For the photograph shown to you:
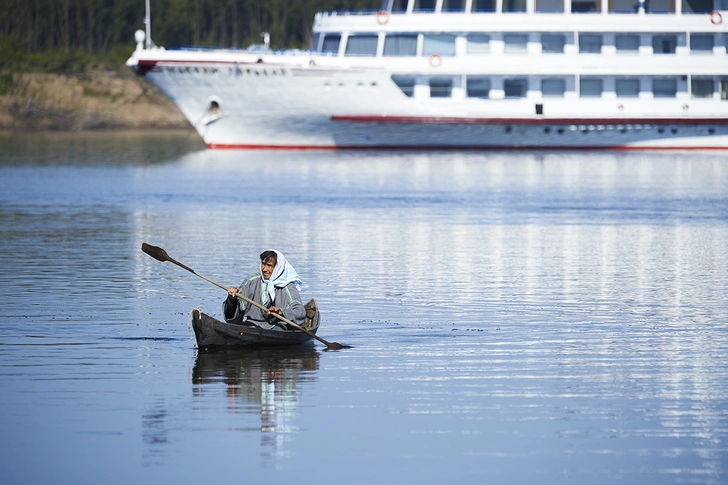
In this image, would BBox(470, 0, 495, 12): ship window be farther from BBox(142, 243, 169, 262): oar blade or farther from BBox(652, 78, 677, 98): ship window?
BBox(142, 243, 169, 262): oar blade

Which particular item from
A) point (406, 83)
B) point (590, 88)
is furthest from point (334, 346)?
point (590, 88)

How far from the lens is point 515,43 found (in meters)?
55.9

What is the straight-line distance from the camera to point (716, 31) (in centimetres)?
5659

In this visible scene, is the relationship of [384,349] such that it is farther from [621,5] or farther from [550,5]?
[621,5]

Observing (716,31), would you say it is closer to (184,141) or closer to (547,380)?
(184,141)

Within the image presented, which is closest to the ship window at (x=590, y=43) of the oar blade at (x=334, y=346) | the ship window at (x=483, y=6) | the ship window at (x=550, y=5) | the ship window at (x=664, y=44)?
the ship window at (x=550, y=5)

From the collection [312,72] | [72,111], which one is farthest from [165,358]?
[72,111]

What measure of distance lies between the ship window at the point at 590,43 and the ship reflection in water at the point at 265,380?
42981 mm

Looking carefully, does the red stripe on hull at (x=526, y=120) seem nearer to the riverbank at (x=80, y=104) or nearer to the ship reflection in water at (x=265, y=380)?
the riverbank at (x=80, y=104)

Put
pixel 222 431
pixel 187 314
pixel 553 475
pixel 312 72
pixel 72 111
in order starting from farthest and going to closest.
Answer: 1. pixel 72 111
2. pixel 312 72
3. pixel 187 314
4. pixel 222 431
5. pixel 553 475

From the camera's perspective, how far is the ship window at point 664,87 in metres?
56.4

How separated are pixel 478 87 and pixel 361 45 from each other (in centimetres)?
502

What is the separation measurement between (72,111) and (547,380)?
82.4 m

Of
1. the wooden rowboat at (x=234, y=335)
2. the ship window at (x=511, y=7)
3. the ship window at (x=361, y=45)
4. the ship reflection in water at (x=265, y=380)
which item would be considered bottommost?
the ship reflection in water at (x=265, y=380)
